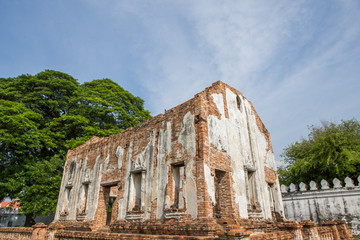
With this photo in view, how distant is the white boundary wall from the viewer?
11.5 metres

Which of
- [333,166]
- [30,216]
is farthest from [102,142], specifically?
[333,166]

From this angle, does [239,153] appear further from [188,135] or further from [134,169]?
[134,169]

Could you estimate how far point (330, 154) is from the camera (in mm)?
16062

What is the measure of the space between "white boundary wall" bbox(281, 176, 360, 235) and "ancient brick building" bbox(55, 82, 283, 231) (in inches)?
114

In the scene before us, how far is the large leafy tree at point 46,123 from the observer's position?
52.2 feet

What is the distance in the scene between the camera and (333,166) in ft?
52.1

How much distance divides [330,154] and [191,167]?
40.7ft

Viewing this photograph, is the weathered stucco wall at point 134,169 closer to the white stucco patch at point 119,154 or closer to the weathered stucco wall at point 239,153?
the white stucco patch at point 119,154

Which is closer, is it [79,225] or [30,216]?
[79,225]

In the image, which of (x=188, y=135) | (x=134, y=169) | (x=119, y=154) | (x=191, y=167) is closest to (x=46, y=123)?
(x=119, y=154)

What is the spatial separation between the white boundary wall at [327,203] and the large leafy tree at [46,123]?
42.7 feet

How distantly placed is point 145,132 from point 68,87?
13.4m

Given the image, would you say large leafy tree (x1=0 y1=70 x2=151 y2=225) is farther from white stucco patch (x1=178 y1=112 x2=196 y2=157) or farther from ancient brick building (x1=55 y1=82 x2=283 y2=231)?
white stucco patch (x1=178 y1=112 x2=196 y2=157)

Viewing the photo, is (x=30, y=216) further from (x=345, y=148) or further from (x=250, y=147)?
(x=345, y=148)
